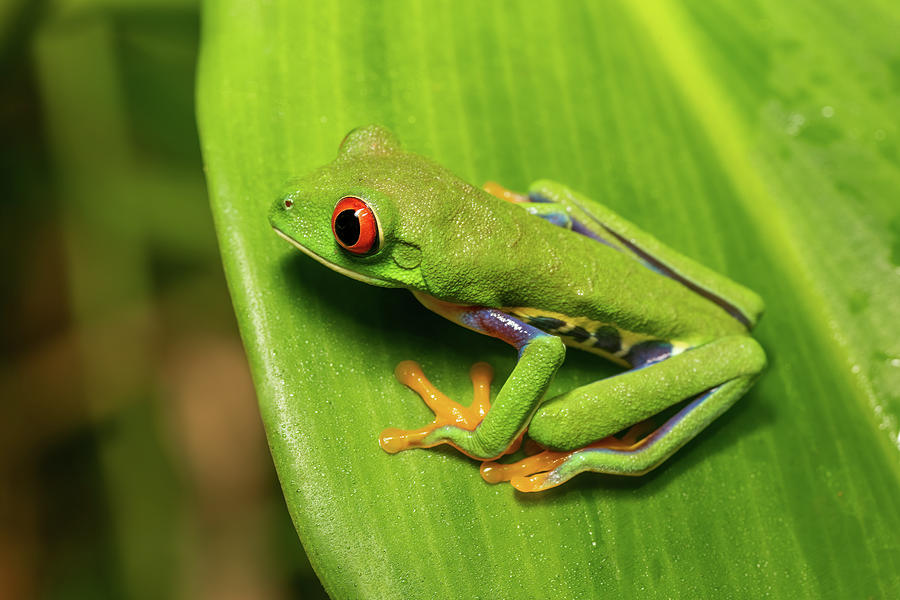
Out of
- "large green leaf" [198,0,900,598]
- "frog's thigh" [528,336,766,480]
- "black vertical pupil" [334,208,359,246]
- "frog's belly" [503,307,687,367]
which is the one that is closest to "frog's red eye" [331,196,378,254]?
"black vertical pupil" [334,208,359,246]

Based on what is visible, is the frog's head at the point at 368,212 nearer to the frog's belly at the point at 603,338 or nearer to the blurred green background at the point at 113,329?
the frog's belly at the point at 603,338

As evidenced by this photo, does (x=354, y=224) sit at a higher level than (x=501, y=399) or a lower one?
higher

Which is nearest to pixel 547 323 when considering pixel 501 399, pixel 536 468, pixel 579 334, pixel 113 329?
pixel 579 334

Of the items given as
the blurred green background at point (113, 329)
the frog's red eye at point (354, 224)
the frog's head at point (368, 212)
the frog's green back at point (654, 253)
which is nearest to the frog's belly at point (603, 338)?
the frog's green back at point (654, 253)

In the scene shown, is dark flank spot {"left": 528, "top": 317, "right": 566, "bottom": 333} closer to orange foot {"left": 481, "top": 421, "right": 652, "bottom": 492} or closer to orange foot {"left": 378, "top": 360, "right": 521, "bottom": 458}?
orange foot {"left": 378, "top": 360, "right": 521, "bottom": 458}

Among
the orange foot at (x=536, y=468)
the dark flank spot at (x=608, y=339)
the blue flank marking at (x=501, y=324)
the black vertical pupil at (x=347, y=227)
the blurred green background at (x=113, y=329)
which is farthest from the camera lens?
the blurred green background at (x=113, y=329)

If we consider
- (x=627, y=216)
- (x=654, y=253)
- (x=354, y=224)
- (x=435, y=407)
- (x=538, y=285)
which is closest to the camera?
(x=354, y=224)

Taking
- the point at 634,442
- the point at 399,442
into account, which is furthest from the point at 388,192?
the point at 634,442

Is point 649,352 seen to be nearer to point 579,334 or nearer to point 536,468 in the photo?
point 579,334
